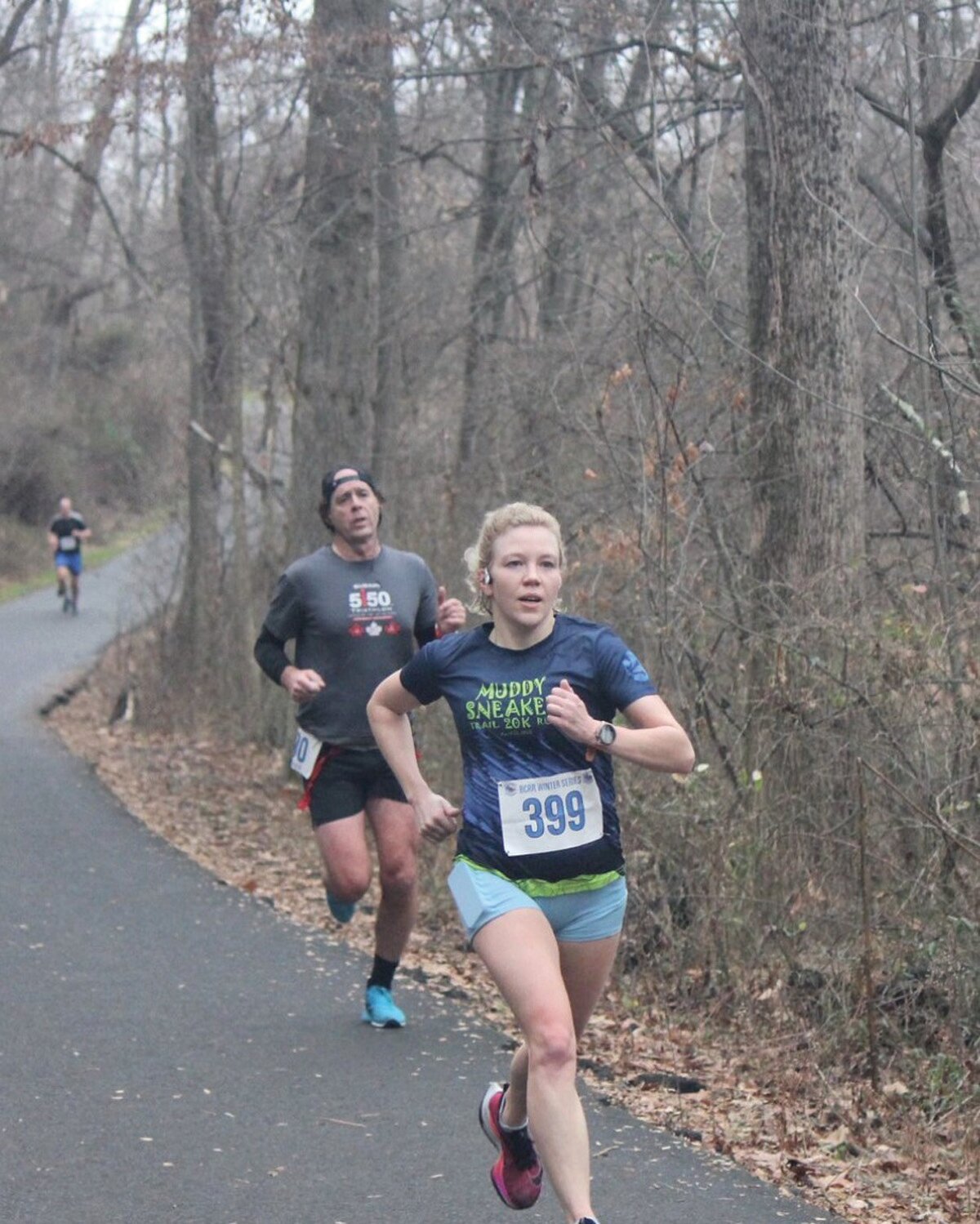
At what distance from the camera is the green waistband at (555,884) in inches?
192

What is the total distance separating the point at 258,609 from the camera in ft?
62.7

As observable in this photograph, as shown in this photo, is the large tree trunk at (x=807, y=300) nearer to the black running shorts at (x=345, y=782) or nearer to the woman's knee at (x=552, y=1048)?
the black running shorts at (x=345, y=782)

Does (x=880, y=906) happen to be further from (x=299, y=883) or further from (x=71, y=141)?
(x=71, y=141)

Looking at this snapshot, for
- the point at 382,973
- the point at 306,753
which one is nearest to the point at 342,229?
the point at 306,753

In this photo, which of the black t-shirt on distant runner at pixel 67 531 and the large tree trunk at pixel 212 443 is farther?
the black t-shirt on distant runner at pixel 67 531

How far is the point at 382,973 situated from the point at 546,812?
9.78 ft

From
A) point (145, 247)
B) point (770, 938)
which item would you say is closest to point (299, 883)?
point (770, 938)

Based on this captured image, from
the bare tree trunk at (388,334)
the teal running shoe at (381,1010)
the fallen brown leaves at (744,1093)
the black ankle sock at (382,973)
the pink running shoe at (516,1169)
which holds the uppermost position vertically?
the bare tree trunk at (388,334)

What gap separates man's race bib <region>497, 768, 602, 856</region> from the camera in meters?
4.84

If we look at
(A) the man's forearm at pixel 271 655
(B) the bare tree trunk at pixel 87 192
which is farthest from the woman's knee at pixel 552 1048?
(B) the bare tree trunk at pixel 87 192

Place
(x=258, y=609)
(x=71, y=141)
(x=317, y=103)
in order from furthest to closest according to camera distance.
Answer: (x=258, y=609), (x=71, y=141), (x=317, y=103)

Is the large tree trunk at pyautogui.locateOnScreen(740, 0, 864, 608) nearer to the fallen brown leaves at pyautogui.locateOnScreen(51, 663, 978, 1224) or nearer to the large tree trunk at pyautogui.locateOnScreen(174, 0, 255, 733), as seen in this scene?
the fallen brown leaves at pyautogui.locateOnScreen(51, 663, 978, 1224)

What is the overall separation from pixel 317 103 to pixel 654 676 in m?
6.81

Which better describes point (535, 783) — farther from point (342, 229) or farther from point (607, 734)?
point (342, 229)
